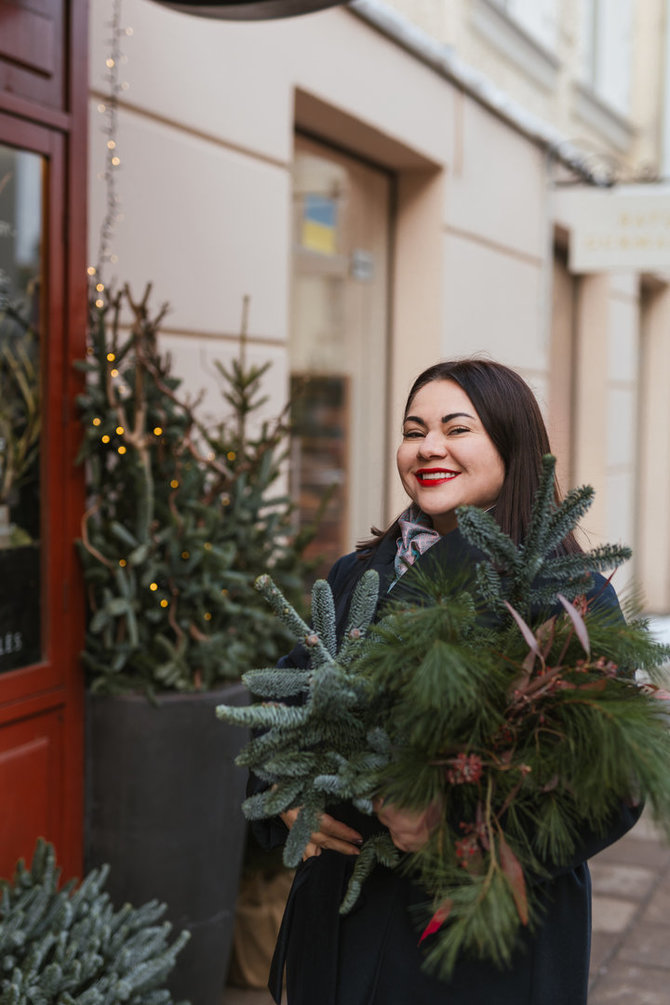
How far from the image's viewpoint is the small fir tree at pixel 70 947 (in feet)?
8.82

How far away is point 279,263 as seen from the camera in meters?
4.91

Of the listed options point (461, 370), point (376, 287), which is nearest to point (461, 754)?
point (461, 370)

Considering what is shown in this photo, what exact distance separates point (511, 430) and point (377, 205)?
4.63 m

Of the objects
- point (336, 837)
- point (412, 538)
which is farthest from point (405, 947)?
point (412, 538)

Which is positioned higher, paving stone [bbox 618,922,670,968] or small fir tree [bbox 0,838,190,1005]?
small fir tree [bbox 0,838,190,1005]

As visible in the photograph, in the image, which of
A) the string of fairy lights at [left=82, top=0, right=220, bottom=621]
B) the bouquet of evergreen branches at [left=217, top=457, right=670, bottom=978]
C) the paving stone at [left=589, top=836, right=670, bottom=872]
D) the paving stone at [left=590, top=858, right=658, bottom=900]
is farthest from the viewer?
the paving stone at [left=589, top=836, right=670, bottom=872]

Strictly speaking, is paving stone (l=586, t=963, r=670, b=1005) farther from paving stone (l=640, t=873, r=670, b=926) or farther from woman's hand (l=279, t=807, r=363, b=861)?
woman's hand (l=279, t=807, r=363, b=861)

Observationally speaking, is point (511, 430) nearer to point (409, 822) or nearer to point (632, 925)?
point (409, 822)

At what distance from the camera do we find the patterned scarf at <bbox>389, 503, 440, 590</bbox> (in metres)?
2.12

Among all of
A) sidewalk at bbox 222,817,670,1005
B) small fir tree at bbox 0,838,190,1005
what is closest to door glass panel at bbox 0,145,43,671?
small fir tree at bbox 0,838,190,1005

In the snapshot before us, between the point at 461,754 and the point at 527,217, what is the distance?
6620mm

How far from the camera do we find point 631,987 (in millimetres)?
4234

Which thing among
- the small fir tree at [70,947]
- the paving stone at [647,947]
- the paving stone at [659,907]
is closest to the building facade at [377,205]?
the small fir tree at [70,947]

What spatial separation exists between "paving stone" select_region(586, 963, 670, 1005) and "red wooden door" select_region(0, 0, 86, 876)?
75.0 inches
